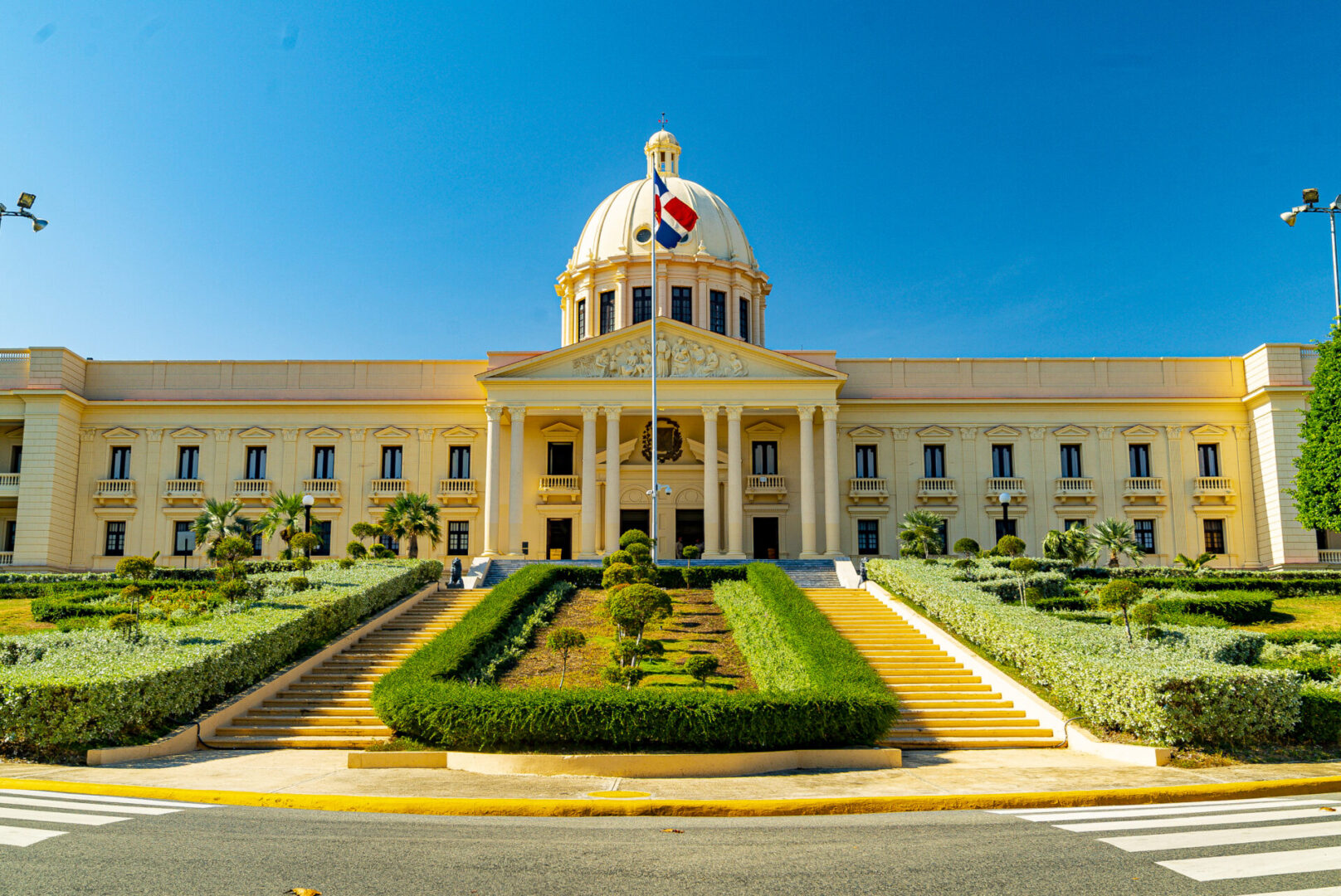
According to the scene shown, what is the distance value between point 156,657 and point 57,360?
34469 mm

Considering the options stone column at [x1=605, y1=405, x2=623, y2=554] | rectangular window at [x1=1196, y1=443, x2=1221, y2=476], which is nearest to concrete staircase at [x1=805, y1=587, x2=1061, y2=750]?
stone column at [x1=605, y1=405, x2=623, y2=554]

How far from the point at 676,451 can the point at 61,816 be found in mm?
37812

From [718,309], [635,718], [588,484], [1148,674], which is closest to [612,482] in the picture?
[588,484]

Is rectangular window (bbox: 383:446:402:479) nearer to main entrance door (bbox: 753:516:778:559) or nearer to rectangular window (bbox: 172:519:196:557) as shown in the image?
rectangular window (bbox: 172:519:196:557)

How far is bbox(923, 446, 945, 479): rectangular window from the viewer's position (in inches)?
1876

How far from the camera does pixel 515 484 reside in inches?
1697

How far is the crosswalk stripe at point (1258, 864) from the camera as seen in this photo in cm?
812

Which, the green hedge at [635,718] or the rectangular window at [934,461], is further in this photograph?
the rectangular window at [934,461]

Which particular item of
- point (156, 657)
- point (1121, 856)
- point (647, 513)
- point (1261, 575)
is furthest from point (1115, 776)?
point (647, 513)

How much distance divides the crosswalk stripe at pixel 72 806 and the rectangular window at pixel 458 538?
115 feet

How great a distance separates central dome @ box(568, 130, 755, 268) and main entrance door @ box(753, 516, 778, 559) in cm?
1507

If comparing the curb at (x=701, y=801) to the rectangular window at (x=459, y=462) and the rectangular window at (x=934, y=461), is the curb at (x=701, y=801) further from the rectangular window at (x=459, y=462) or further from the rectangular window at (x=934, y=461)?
the rectangular window at (x=934, y=461)

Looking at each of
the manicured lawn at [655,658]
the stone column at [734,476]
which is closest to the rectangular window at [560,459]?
the stone column at [734,476]

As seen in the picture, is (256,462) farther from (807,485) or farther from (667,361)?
(807,485)
